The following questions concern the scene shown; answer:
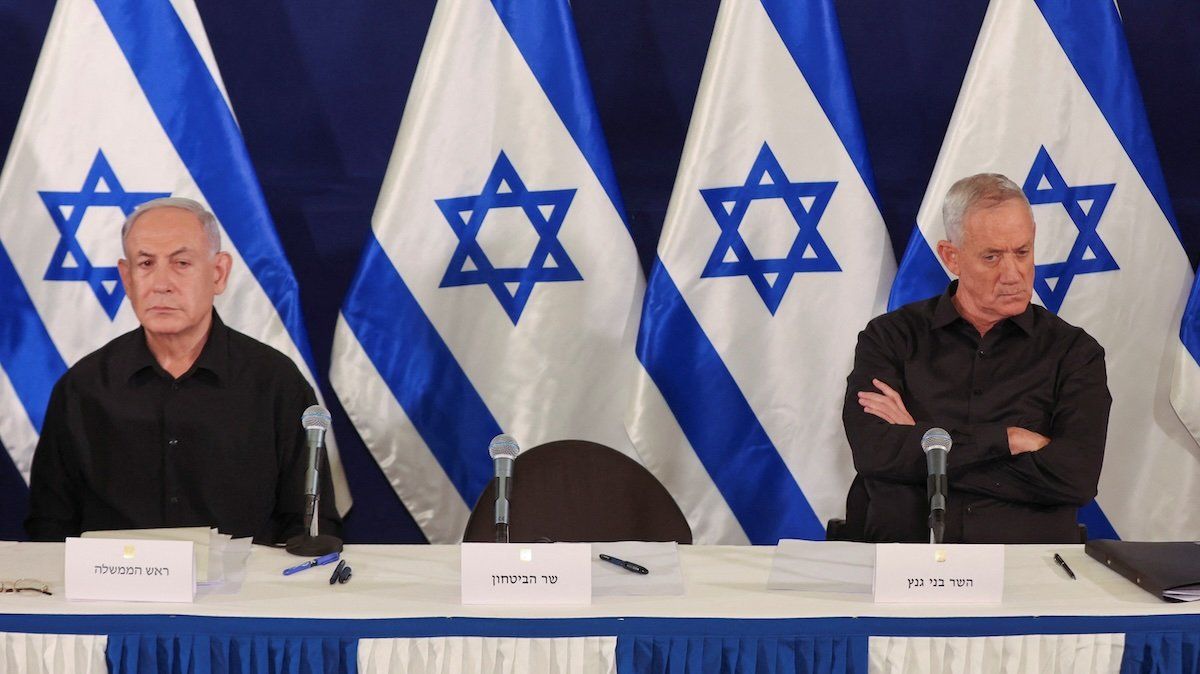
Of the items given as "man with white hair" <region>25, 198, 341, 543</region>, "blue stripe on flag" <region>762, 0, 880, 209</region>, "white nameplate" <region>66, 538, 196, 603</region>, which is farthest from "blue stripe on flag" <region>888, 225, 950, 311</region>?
"white nameplate" <region>66, 538, 196, 603</region>

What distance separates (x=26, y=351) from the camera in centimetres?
417

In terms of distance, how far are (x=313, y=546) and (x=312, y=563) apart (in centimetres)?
10

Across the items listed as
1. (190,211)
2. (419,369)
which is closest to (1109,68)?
(419,369)

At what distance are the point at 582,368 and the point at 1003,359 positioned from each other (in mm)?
1354

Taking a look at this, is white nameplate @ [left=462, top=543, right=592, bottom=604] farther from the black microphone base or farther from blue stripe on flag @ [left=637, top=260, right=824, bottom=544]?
blue stripe on flag @ [left=637, top=260, right=824, bottom=544]

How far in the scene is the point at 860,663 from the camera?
98.3 inches

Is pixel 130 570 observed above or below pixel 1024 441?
below

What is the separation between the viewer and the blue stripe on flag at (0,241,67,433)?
163 inches

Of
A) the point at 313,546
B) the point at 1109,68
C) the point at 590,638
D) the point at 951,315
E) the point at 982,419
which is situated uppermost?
the point at 1109,68

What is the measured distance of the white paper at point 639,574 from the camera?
2.67m

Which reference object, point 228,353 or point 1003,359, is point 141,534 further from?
point 1003,359

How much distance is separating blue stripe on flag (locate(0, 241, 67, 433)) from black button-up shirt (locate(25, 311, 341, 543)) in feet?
1.65

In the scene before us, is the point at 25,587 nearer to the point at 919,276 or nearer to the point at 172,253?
the point at 172,253

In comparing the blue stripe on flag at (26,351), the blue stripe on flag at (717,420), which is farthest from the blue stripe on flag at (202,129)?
the blue stripe on flag at (717,420)
